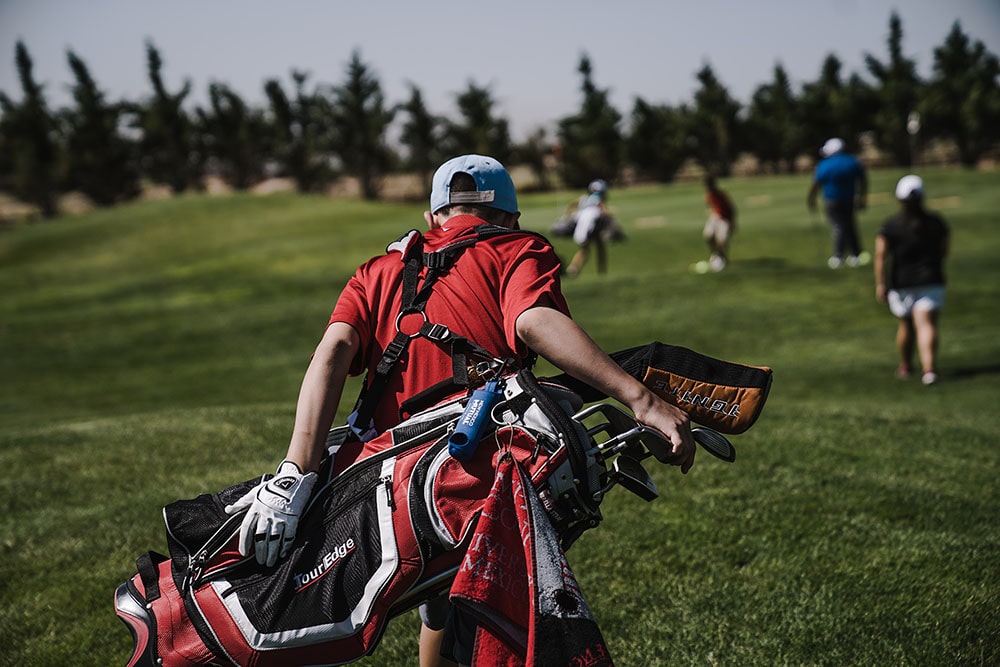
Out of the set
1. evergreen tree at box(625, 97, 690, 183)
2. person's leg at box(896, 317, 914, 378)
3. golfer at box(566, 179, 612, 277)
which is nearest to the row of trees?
evergreen tree at box(625, 97, 690, 183)

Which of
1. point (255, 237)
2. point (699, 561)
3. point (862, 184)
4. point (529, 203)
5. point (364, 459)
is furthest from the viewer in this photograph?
point (529, 203)

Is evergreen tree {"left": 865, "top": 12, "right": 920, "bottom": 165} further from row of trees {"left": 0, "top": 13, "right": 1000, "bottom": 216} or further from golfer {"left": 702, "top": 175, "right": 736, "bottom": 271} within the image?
golfer {"left": 702, "top": 175, "right": 736, "bottom": 271}

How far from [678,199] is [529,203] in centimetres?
897

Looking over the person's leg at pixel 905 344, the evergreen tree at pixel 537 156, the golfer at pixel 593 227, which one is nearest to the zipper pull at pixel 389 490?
→ the person's leg at pixel 905 344

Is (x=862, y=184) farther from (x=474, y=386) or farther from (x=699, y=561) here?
(x=474, y=386)

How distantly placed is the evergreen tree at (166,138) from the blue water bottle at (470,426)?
2855 inches

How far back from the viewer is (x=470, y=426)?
2.36 metres

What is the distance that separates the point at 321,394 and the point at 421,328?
0.36 metres

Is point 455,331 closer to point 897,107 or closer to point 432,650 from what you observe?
point 432,650

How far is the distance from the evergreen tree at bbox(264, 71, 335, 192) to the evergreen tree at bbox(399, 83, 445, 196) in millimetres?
7053

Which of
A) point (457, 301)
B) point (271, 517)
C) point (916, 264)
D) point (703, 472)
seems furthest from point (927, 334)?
point (271, 517)

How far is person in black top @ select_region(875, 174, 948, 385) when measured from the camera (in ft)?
33.0

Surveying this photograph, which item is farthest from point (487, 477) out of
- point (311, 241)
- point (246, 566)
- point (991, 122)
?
point (991, 122)

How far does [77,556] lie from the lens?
4.99m
